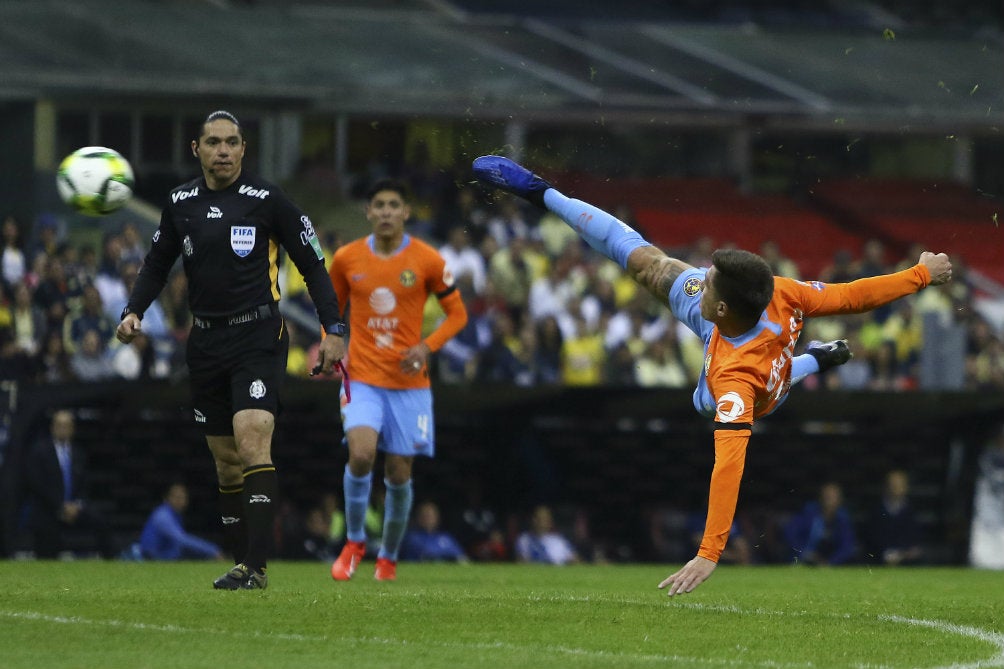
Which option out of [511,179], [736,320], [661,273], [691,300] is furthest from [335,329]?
[736,320]

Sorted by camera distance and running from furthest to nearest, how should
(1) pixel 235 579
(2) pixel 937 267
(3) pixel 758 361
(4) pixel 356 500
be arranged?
(4) pixel 356 500
(1) pixel 235 579
(2) pixel 937 267
(3) pixel 758 361

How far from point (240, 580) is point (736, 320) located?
3.09m

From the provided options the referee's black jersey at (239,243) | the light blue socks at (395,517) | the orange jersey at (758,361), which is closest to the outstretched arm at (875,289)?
the orange jersey at (758,361)

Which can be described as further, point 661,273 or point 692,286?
point 661,273

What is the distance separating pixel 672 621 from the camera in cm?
869

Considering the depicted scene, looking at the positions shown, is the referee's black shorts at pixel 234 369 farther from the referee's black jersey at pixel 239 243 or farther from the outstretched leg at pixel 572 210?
the outstretched leg at pixel 572 210

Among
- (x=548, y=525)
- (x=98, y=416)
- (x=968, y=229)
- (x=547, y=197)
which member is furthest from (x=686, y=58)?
(x=547, y=197)

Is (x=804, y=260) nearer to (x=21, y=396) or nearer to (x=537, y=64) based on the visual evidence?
(x=537, y=64)

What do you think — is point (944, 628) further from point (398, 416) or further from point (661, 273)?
point (398, 416)

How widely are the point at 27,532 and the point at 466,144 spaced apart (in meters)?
12.3

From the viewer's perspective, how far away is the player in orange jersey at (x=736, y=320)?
804 centimetres

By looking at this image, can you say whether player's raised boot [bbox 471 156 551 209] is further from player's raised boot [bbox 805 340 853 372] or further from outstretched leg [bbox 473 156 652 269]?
player's raised boot [bbox 805 340 853 372]

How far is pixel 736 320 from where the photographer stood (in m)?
8.62

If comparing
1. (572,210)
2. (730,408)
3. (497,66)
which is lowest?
(730,408)
